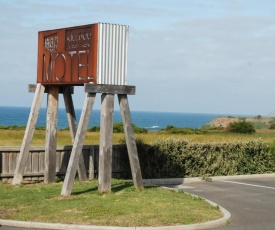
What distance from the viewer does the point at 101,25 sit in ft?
53.6

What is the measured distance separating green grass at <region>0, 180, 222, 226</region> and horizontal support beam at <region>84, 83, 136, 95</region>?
2664 mm

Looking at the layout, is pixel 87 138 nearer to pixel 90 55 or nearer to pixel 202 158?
pixel 202 158

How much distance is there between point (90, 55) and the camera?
653 inches

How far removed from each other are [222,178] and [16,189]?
8.75 metres

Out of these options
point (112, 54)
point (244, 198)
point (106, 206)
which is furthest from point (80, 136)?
point (244, 198)

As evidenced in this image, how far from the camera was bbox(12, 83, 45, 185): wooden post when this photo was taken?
1864 centimetres

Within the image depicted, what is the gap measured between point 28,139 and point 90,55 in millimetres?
3901

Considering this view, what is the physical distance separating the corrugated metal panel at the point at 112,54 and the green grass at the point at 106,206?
3058mm

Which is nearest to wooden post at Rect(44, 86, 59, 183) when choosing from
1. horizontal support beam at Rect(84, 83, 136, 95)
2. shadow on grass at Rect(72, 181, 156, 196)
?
shadow on grass at Rect(72, 181, 156, 196)

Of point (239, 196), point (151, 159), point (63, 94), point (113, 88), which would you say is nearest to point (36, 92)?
point (63, 94)

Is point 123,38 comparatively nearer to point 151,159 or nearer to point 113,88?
point 113,88

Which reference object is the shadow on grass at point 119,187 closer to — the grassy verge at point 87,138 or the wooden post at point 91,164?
the wooden post at point 91,164

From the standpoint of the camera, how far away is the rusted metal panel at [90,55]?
16359 mm

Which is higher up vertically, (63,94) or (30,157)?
(63,94)
